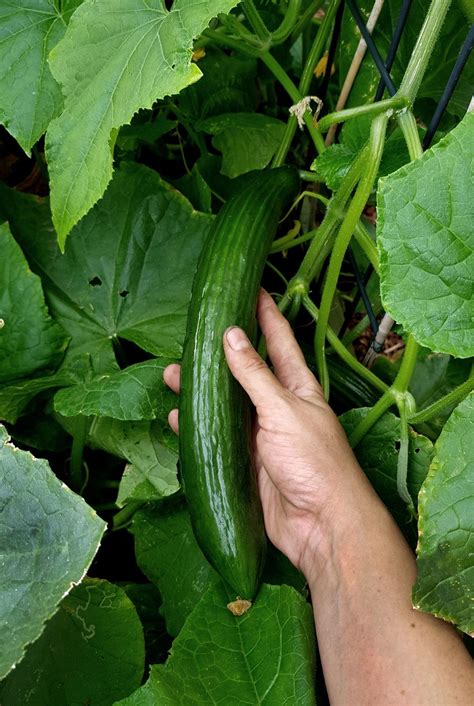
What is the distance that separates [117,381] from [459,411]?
615 mm

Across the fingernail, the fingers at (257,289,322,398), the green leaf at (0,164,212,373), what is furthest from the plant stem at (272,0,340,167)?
the fingernail

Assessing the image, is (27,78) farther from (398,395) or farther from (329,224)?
(398,395)

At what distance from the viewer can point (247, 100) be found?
177 cm

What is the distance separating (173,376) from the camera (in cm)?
129

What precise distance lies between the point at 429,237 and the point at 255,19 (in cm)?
63

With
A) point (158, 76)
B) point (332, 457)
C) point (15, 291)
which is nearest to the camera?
point (158, 76)

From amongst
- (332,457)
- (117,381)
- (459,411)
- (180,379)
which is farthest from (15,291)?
(459,411)

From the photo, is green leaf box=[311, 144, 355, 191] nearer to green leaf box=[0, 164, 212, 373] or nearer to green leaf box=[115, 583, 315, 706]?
green leaf box=[0, 164, 212, 373]

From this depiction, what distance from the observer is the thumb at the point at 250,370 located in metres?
1.14

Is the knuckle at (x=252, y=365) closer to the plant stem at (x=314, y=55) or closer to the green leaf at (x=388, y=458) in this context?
the green leaf at (x=388, y=458)

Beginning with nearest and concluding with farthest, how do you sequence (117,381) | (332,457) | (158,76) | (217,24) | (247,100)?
1. (158,76)
2. (332,457)
3. (117,381)
4. (217,24)
5. (247,100)

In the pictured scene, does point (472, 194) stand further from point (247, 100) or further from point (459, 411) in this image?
point (247, 100)

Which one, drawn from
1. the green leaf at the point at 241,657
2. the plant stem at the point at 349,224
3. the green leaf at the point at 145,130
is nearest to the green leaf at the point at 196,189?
the green leaf at the point at 145,130

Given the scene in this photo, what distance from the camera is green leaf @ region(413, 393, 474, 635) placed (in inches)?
34.7
